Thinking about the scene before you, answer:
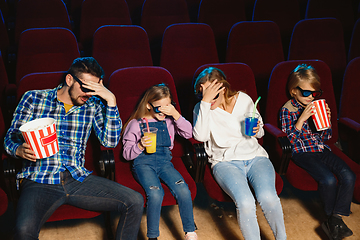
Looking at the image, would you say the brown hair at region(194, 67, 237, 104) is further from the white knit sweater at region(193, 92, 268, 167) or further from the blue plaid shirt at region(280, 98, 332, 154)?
the blue plaid shirt at region(280, 98, 332, 154)

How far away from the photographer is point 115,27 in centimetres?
234

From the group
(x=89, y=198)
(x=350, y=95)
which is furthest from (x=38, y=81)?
(x=350, y=95)

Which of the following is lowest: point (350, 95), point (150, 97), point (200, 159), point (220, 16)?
point (200, 159)

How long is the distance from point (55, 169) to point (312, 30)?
2.18 metres

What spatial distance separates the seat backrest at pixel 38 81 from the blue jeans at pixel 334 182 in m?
1.35

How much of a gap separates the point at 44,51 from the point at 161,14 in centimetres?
121

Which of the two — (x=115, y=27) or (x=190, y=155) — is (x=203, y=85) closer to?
(x=190, y=155)

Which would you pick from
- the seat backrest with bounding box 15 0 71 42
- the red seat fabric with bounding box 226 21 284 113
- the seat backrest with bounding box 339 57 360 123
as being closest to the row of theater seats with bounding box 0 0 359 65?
the seat backrest with bounding box 15 0 71 42

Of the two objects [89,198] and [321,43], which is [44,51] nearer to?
[89,198]

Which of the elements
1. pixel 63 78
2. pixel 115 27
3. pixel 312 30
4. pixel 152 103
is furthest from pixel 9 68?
pixel 312 30

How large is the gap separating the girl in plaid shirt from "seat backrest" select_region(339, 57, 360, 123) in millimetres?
276

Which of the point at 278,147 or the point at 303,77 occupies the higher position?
the point at 303,77

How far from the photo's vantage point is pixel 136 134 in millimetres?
1643

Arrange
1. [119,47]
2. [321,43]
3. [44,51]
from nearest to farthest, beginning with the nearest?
[44,51] < [119,47] < [321,43]
